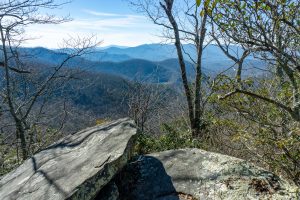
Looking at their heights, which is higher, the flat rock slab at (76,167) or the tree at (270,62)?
the tree at (270,62)

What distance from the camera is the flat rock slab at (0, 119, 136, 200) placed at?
15.9 ft

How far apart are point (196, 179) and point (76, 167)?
1.96m

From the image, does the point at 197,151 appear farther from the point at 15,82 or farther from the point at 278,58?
the point at 15,82

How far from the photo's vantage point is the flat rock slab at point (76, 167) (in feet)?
15.9

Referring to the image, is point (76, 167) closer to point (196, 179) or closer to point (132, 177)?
point (132, 177)

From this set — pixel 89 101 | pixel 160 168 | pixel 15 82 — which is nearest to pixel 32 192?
pixel 160 168

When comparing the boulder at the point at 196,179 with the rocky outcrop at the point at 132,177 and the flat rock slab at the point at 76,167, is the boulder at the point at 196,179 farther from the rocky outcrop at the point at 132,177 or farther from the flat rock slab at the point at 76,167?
the flat rock slab at the point at 76,167

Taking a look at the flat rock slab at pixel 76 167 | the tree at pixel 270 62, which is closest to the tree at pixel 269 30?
the tree at pixel 270 62

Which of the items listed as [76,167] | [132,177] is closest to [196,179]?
[132,177]

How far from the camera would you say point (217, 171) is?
16.8 ft

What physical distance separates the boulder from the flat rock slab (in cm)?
48

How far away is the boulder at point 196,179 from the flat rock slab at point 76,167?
0.48m

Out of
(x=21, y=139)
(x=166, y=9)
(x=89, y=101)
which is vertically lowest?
(x=89, y=101)

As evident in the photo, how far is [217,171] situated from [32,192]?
117 inches
